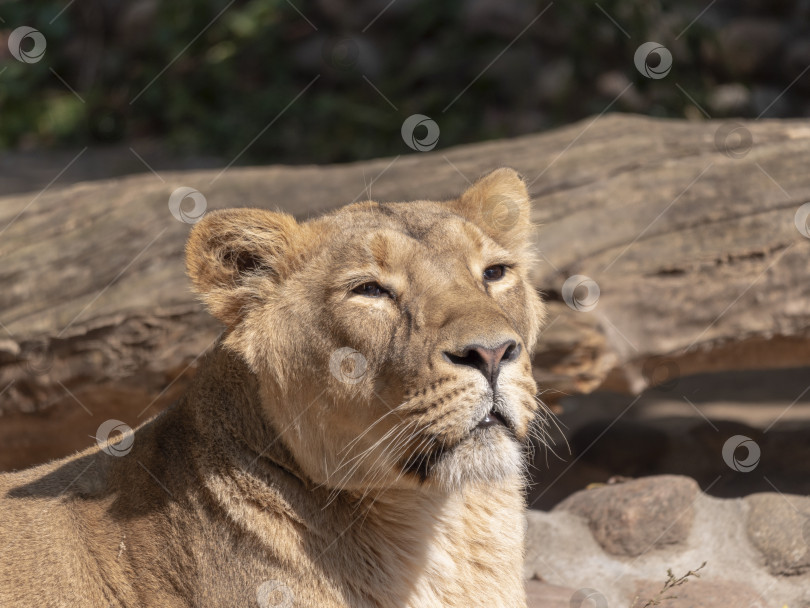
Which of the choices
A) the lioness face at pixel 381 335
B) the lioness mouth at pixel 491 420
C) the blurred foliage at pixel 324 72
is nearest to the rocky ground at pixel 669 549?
the lioness face at pixel 381 335

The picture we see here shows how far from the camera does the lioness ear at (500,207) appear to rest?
4012 millimetres

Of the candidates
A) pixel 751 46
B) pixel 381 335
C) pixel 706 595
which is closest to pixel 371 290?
pixel 381 335

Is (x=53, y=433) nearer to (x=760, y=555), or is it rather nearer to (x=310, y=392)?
(x=310, y=392)

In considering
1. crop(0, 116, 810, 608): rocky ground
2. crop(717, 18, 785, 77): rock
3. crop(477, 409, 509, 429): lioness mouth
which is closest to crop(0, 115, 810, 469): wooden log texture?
crop(0, 116, 810, 608): rocky ground

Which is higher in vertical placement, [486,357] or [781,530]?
[781,530]

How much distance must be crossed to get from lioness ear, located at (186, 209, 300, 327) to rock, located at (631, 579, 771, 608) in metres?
2.02

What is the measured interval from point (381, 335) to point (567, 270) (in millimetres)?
2136

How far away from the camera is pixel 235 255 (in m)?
3.62

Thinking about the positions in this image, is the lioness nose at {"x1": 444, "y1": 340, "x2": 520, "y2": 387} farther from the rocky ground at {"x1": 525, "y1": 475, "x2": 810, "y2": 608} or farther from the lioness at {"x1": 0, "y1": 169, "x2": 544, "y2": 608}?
the rocky ground at {"x1": 525, "y1": 475, "x2": 810, "y2": 608}

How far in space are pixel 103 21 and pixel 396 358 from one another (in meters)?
12.6

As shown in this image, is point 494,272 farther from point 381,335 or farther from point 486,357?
point 486,357

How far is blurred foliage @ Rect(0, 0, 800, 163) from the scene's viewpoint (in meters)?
11.1

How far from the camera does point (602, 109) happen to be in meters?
10.8

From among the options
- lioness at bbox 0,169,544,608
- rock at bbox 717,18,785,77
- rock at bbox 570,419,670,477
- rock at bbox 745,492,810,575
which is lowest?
lioness at bbox 0,169,544,608
